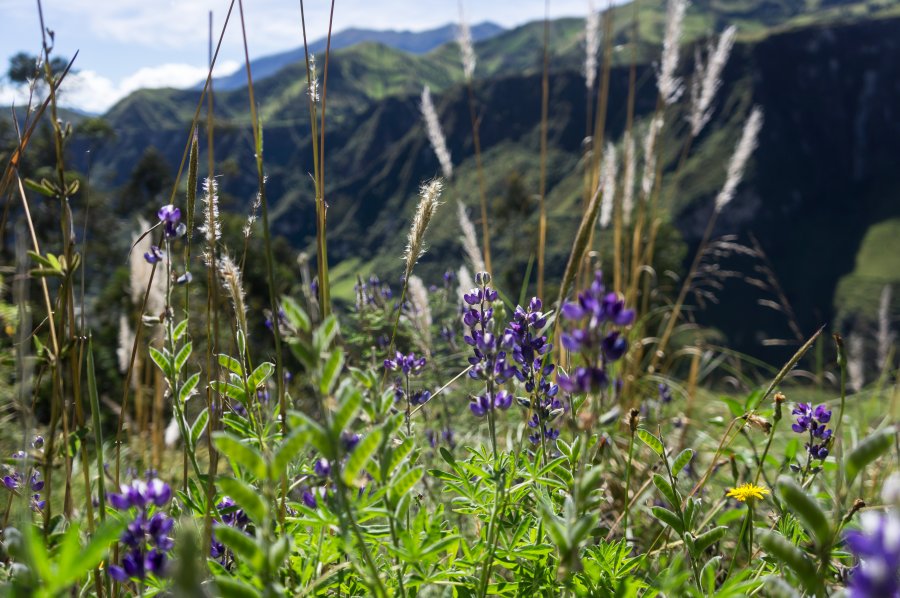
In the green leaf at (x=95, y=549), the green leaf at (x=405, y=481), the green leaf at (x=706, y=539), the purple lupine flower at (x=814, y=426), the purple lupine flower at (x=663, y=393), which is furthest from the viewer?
the purple lupine flower at (x=663, y=393)

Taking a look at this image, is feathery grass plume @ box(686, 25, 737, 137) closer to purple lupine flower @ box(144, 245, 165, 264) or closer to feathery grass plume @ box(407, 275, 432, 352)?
feathery grass plume @ box(407, 275, 432, 352)

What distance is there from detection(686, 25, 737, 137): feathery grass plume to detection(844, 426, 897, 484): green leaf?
133 inches

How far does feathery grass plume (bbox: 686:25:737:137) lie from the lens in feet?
12.5

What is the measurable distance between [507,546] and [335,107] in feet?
588

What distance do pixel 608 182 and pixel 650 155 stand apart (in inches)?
11.7

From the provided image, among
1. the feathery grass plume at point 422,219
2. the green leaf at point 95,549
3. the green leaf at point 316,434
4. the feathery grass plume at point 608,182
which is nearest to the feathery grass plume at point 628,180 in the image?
the feathery grass plume at point 608,182

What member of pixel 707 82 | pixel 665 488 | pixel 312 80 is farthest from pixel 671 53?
pixel 665 488

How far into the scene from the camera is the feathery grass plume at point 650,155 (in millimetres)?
3697

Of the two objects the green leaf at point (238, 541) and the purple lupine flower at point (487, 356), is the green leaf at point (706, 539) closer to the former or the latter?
the purple lupine flower at point (487, 356)

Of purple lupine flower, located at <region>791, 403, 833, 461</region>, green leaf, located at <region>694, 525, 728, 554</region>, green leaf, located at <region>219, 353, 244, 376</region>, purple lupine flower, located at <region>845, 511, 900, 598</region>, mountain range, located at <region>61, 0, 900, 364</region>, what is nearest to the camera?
purple lupine flower, located at <region>845, 511, 900, 598</region>

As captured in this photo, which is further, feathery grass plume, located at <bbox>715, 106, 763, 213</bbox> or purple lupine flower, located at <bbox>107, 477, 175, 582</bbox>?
feathery grass plume, located at <bbox>715, 106, 763, 213</bbox>

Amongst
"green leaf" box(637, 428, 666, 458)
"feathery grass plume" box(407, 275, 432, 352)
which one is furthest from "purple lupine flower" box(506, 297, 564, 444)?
"feathery grass plume" box(407, 275, 432, 352)

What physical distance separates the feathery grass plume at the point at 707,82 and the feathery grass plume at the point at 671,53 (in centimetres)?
15

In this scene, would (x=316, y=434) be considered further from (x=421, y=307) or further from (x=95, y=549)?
(x=421, y=307)
